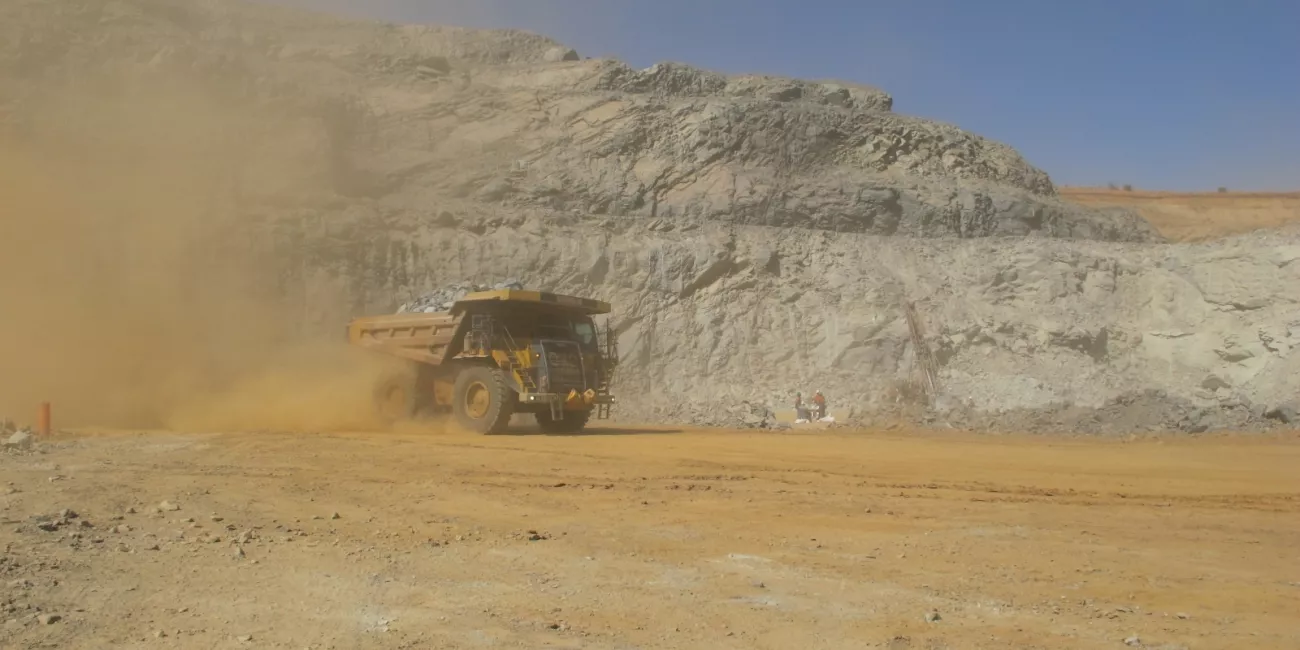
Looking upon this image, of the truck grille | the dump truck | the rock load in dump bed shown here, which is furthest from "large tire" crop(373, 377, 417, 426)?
the truck grille

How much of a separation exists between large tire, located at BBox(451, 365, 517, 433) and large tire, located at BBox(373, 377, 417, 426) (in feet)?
3.56

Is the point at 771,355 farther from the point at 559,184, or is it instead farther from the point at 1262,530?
the point at 1262,530

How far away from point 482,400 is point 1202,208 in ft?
187

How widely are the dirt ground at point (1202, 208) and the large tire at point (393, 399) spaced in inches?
1839

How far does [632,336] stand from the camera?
1029 inches

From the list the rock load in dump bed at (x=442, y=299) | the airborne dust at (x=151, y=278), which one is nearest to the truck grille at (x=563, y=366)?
the rock load in dump bed at (x=442, y=299)

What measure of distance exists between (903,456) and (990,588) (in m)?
8.67

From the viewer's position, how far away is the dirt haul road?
5.36 meters

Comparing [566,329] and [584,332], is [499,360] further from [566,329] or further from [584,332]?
[584,332]

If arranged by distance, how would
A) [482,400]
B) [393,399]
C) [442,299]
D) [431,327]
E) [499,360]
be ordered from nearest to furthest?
[499,360] → [482,400] → [431,327] → [393,399] → [442,299]

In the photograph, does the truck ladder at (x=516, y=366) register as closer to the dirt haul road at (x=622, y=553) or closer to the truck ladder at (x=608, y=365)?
the truck ladder at (x=608, y=365)

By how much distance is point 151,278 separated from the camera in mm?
20484

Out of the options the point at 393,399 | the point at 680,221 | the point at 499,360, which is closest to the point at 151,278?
the point at 393,399

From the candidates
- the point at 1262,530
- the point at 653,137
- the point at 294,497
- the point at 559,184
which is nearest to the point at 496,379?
the point at 294,497
